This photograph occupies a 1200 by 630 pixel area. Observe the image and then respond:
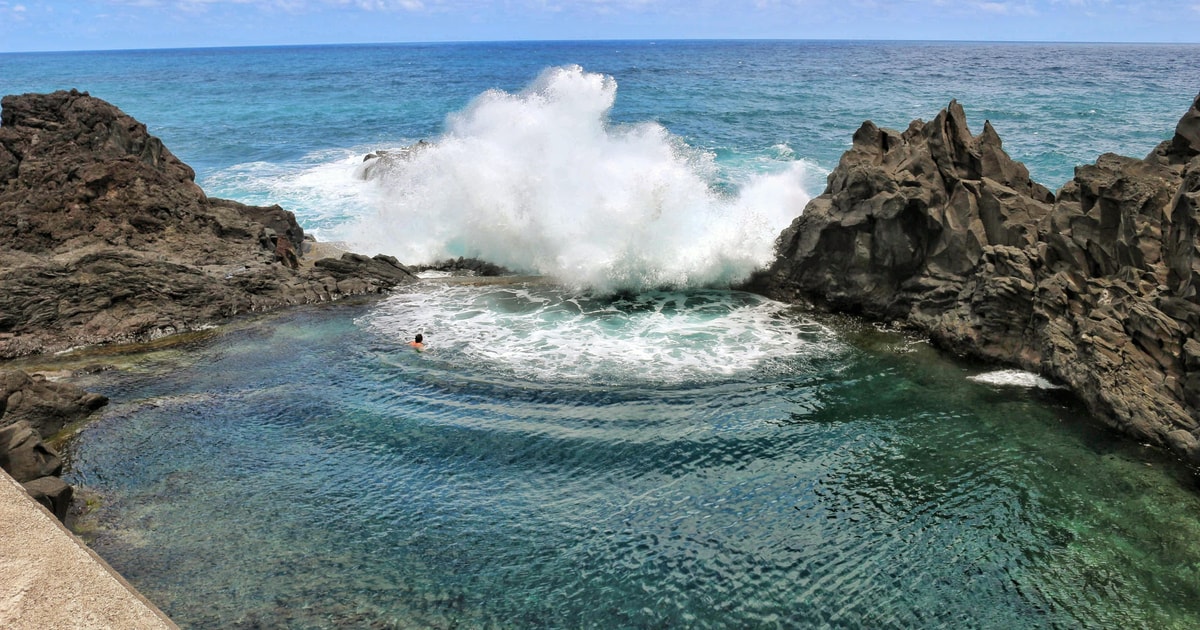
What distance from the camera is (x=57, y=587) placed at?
6438mm

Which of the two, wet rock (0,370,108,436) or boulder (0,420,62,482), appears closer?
boulder (0,420,62,482)

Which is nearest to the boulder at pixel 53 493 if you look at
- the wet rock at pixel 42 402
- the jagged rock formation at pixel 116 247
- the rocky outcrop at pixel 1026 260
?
the wet rock at pixel 42 402

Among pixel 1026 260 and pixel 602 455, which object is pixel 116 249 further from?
pixel 1026 260

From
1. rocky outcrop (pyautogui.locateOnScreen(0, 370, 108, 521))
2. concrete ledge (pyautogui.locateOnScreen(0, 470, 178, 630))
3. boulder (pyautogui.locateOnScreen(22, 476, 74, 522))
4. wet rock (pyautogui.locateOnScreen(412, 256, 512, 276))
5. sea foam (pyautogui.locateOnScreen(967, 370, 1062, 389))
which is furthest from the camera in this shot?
wet rock (pyautogui.locateOnScreen(412, 256, 512, 276))

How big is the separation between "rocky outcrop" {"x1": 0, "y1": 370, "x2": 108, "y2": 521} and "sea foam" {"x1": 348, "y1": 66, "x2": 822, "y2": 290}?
1018 cm

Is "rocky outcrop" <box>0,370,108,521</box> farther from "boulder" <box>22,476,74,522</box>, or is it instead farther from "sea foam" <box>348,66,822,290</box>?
"sea foam" <box>348,66,822,290</box>

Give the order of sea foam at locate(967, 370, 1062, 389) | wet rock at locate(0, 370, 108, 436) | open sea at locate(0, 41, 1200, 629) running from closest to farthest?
open sea at locate(0, 41, 1200, 629)
wet rock at locate(0, 370, 108, 436)
sea foam at locate(967, 370, 1062, 389)

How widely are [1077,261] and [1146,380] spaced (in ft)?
8.06

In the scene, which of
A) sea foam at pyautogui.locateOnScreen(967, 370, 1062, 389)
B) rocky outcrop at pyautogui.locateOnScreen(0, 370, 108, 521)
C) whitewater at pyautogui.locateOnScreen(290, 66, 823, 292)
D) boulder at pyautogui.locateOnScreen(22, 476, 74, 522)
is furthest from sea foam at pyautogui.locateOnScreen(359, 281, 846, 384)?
boulder at pyautogui.locateOnScreen(22, 476, 74, 522)

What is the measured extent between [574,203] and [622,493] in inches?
438

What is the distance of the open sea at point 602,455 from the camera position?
8688mm

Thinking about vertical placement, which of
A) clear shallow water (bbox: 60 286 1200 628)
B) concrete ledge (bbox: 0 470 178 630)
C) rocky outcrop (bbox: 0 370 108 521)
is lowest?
clear shallow water (bbox: 60 286 1200 628)

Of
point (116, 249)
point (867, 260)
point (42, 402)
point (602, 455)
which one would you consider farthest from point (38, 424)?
point (867, 260)

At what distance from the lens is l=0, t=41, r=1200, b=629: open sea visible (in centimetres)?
869
